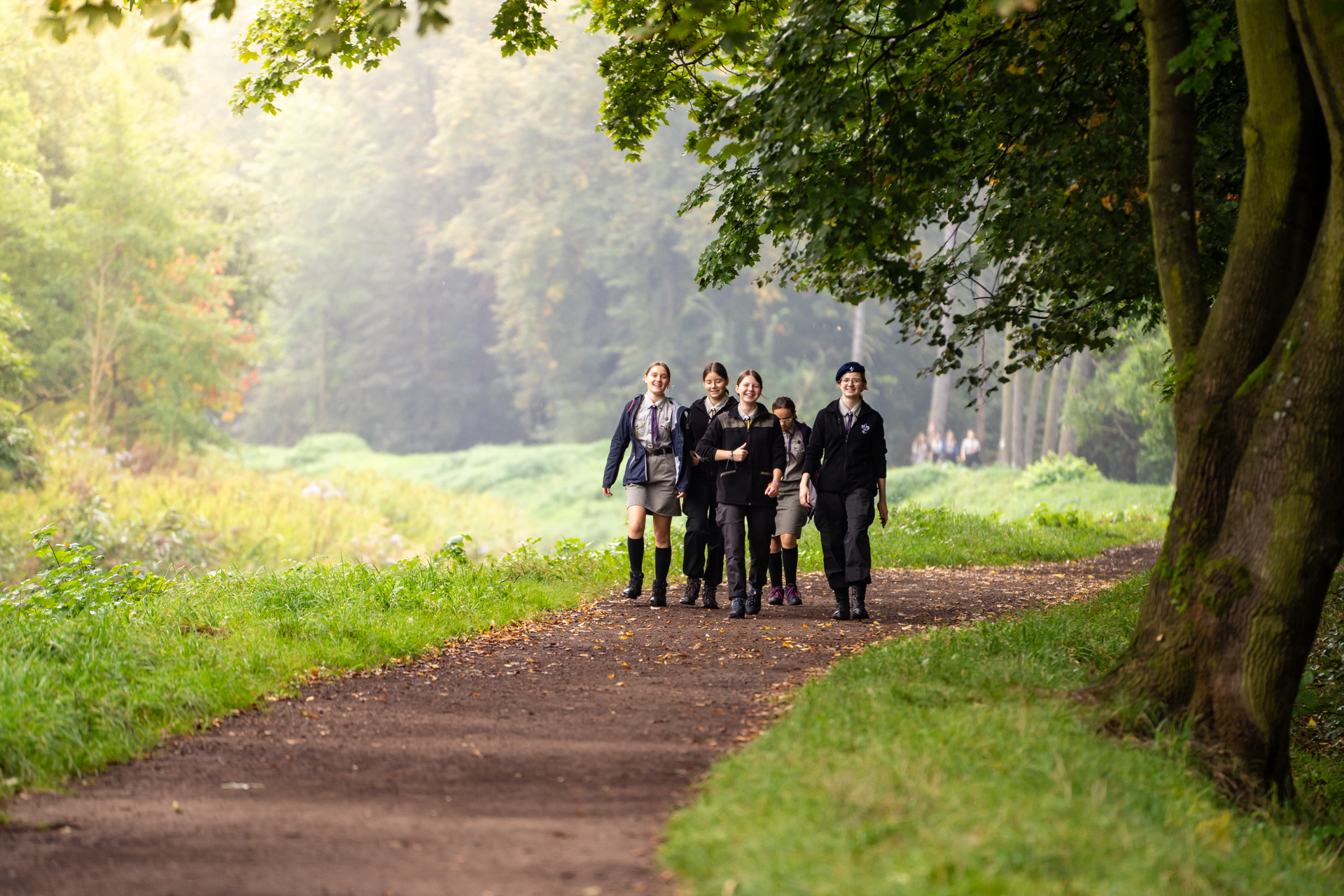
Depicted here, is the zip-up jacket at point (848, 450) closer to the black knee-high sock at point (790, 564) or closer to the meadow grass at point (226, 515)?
the black knee-high sock at point (790, 564)

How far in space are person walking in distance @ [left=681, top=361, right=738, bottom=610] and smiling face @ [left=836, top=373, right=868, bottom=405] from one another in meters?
0.97

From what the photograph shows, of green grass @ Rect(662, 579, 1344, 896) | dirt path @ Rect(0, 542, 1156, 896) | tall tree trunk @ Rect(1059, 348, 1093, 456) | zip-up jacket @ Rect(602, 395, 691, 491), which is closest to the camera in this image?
green grass @ Rect(662, 579, 1344, 896)

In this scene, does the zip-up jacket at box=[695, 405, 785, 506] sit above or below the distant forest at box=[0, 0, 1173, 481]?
below

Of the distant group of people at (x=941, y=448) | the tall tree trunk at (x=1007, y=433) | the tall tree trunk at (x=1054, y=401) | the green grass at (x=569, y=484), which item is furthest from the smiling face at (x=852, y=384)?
the tall tree trunk at (x=1007, y=433)

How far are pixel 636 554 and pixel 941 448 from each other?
3392 cm

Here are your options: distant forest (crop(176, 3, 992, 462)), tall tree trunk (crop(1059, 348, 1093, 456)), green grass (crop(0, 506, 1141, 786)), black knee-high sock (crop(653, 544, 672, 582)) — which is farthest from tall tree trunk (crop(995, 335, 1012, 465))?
black knee-high sock (crop(653, 544, 672, 582))

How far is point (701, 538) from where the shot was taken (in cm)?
952

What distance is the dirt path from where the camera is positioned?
3621 millimetres

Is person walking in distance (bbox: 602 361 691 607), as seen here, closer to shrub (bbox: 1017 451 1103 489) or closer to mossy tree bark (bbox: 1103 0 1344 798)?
mossy tree bark (bbox: 1103 0 1344 798)

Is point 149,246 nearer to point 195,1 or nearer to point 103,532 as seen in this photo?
point 103,532

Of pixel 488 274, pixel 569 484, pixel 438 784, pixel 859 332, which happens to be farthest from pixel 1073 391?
pixel 488 274

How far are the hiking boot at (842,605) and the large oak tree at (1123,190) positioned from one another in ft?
7.23

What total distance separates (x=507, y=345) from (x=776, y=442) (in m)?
49.7

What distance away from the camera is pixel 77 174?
2792 centimetres
